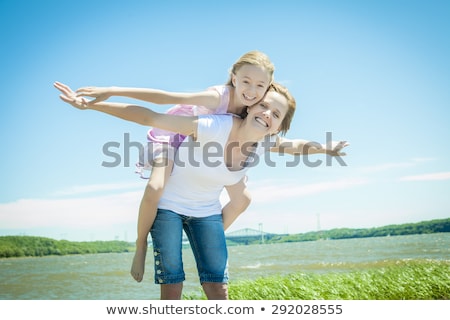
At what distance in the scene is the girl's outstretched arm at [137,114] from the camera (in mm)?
1995

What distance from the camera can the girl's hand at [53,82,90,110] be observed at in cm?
204

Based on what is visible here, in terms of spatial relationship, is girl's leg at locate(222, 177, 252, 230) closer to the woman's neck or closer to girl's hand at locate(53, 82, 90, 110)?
the woman's neck

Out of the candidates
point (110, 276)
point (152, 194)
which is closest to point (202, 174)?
point (152, 194)

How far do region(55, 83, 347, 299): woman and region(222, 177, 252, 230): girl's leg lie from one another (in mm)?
117

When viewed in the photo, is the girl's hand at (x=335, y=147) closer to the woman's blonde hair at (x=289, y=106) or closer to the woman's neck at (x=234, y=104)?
the woman's blonde hair at (x=289, y=106)

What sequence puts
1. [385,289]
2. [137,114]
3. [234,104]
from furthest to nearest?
[385,289]
[234,104]
[137,114]

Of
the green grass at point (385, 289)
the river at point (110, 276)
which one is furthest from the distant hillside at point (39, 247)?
the green grass at point (385, 289)

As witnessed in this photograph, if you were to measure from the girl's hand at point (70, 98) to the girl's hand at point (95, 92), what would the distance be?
3 centimetres

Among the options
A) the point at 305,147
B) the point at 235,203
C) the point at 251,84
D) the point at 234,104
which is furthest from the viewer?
the point at 305,147

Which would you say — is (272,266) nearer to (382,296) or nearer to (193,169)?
(382,296)

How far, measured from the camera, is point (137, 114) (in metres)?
2.00

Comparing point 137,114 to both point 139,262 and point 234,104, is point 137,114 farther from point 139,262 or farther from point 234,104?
point 139,262

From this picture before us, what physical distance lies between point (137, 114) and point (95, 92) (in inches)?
8.2
